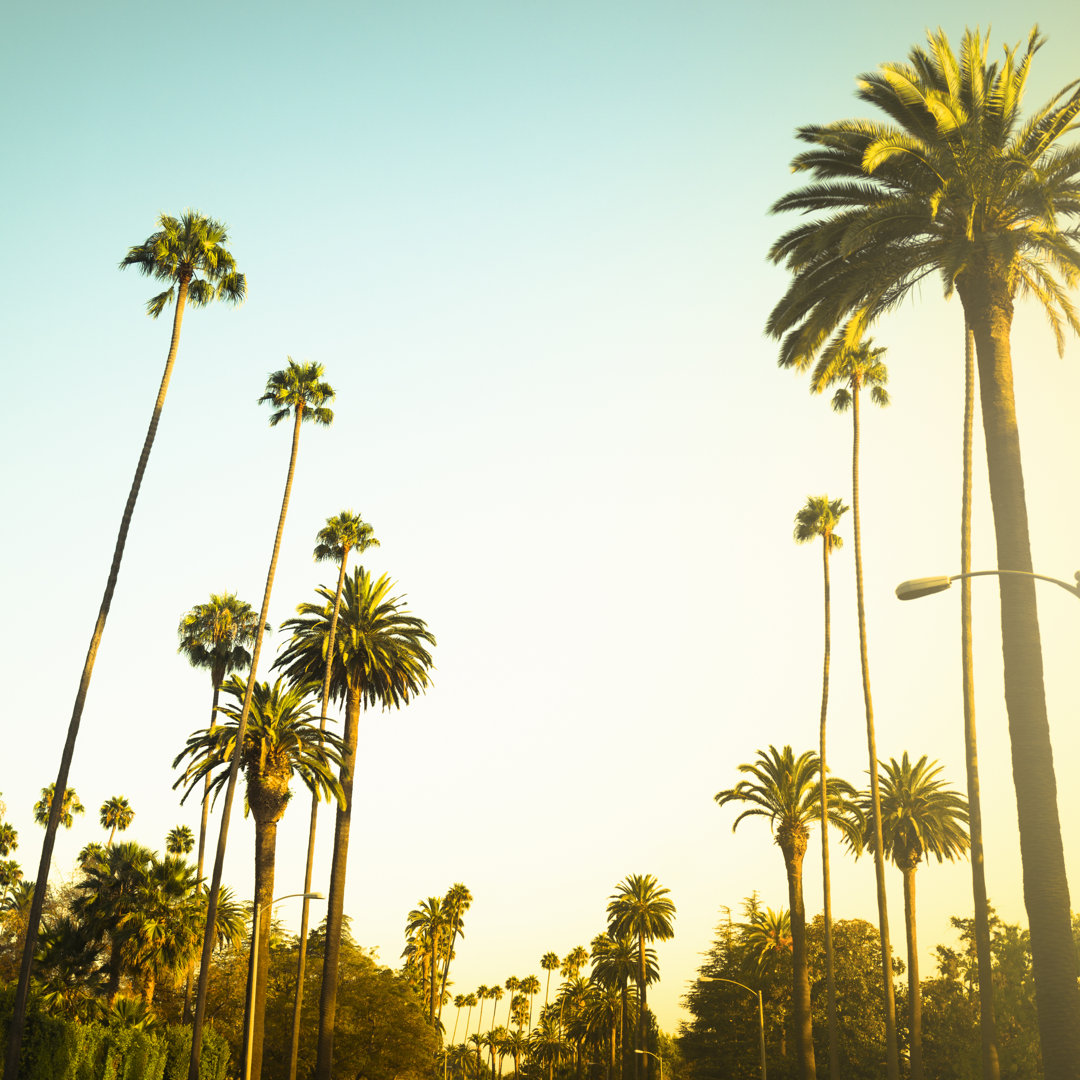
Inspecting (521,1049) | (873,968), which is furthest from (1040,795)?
(521,1049)

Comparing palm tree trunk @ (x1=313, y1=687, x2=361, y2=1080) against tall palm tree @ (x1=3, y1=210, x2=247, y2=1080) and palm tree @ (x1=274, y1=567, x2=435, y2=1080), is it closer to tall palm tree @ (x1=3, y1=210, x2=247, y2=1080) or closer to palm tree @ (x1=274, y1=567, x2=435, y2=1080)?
palm tree @ (x1=274, y1=567, x2=435, y2=1080)

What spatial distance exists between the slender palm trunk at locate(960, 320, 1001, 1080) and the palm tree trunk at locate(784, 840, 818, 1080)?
28.3 meters

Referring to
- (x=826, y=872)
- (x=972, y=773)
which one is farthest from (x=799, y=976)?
(x=972, y=773)

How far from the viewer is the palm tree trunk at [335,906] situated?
44.3 meters

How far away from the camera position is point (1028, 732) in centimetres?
1605

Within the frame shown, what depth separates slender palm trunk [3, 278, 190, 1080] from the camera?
24.6 m

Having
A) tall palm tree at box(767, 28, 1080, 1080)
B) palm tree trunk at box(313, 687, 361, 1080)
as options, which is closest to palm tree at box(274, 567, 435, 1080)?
palm tree trunk at box(313, 687, 361, 1080)

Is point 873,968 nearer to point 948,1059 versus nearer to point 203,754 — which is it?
point 948,1059

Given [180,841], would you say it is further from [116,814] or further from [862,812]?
[862,812]

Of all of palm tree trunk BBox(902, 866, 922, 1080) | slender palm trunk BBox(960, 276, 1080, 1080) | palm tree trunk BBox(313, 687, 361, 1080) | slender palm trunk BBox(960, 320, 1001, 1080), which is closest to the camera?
slender palm trunk BBox(960, 276, 1080, 1080)

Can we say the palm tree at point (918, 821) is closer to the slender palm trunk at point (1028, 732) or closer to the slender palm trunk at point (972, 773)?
the slender palm trunk at point (972, 773)

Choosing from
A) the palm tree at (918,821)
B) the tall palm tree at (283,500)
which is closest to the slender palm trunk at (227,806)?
the tall palm tree at (283,500)

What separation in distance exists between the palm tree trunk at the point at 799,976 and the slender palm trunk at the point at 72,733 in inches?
1574

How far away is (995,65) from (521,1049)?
187177 millimetres
